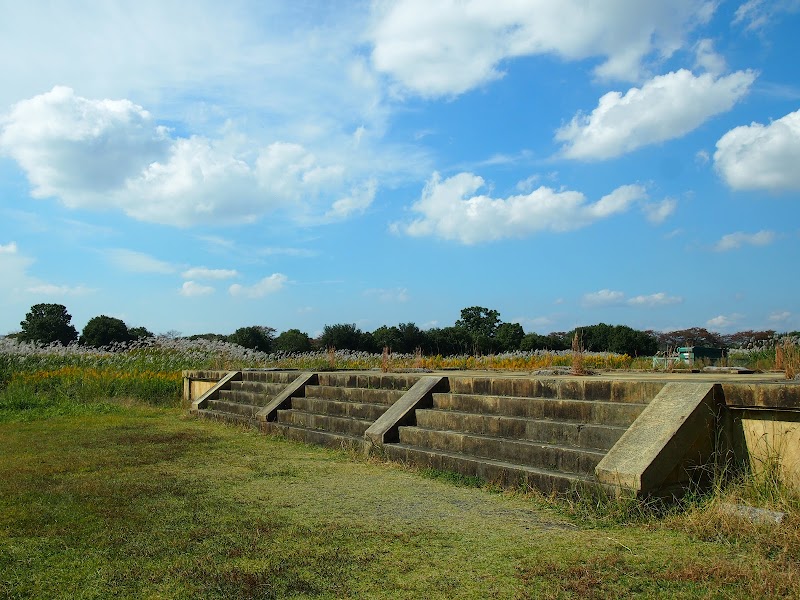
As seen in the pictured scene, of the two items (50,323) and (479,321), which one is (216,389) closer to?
(479,321)

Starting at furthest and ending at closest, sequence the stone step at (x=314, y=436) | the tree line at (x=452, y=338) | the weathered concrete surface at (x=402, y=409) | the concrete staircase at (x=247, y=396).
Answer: the tree line at (x=452, y=338) → the concrete staircase at (x=247, y=396) → the stone step at (x=314, y=436) → the weathered concrete surface at (x=402, y=409)

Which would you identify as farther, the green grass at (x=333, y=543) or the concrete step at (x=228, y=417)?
the concrete step at (x=228, y=417)

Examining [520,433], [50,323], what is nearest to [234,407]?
[520,433]

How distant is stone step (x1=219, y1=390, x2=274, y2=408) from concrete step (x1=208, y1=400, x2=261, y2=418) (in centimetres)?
13

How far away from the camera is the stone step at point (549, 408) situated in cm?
548

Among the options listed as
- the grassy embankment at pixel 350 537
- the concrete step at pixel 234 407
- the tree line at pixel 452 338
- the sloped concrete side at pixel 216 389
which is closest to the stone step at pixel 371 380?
the grassy embankment at pixel 350 537

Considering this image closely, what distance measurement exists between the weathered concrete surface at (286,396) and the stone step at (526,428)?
3748 millimetres

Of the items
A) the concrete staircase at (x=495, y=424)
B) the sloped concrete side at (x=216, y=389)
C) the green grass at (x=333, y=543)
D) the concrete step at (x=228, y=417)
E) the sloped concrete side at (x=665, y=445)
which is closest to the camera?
the green grass at (x=333, y=543)

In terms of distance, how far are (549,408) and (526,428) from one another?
0.29 meters

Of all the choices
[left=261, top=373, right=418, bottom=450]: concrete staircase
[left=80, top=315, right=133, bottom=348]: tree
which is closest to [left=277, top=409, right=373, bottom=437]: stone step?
[left=261, top=373, right=418, bottom=450]: concrete staircase

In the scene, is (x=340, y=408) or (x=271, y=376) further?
(x=271, y=376)

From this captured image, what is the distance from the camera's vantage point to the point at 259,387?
41.5ft

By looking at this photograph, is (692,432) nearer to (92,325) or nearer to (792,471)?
(792,471)

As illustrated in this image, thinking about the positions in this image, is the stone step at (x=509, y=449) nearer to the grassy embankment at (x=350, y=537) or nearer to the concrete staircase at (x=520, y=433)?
the concrete staircase at (x=520, y=433)
